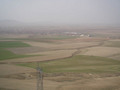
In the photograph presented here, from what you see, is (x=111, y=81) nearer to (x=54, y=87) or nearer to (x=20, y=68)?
(x=54, y=87)

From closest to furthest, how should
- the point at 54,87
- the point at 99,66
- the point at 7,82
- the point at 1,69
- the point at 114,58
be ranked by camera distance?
the point at 54,87
the point at 7,82
the point at 1,69
the point at 99,66
the point at 114,58

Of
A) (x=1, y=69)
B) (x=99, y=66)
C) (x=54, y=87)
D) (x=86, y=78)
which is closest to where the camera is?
(x=54, y=87)

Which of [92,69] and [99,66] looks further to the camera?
[99,66]

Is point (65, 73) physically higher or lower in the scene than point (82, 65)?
lower

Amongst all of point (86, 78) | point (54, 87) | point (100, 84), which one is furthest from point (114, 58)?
point (54, 87)

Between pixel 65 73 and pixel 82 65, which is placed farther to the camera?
pixel 82 65

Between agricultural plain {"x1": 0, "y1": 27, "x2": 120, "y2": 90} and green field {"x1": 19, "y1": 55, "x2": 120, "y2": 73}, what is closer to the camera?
agricultural plain {"x1": 0, "y1": 27, "x2": 120, "y2": 90}

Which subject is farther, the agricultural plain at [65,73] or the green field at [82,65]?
the green field at [82,65]
